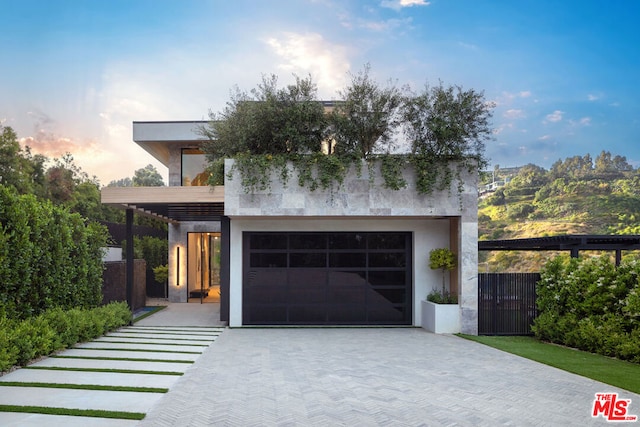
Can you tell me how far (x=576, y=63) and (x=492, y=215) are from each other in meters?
25.4

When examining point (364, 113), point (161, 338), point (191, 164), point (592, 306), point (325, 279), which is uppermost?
point (364, 113)

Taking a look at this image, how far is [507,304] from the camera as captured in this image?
Result: 10.4m

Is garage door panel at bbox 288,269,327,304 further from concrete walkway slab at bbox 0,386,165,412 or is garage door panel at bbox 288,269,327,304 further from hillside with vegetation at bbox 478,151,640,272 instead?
hillside with vegetation at bbox 478,151,640,272

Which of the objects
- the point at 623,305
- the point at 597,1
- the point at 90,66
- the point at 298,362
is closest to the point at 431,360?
the point at 298,362

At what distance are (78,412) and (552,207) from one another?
133 ft

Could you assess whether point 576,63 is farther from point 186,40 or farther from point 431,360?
point 431,360

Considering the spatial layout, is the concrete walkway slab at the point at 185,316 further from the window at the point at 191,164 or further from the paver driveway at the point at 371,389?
the window at the point at 191,164

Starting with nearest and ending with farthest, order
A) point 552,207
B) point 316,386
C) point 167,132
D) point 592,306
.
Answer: point 316,386 → point 592,306 → point 167,132 → point 552,207

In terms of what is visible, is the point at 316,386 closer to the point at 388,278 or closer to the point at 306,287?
the point at 306,287

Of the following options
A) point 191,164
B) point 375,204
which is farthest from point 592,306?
point 191,164

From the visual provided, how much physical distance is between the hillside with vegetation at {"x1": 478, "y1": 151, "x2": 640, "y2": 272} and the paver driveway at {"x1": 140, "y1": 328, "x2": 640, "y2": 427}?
29239 millimetres

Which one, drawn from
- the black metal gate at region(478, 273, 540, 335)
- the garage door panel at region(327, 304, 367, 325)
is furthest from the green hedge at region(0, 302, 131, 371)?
the black metal gate at region(478, 273, 540, 335)

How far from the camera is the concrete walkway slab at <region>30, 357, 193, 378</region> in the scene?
6.61 metres

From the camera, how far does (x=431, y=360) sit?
7.44 m
